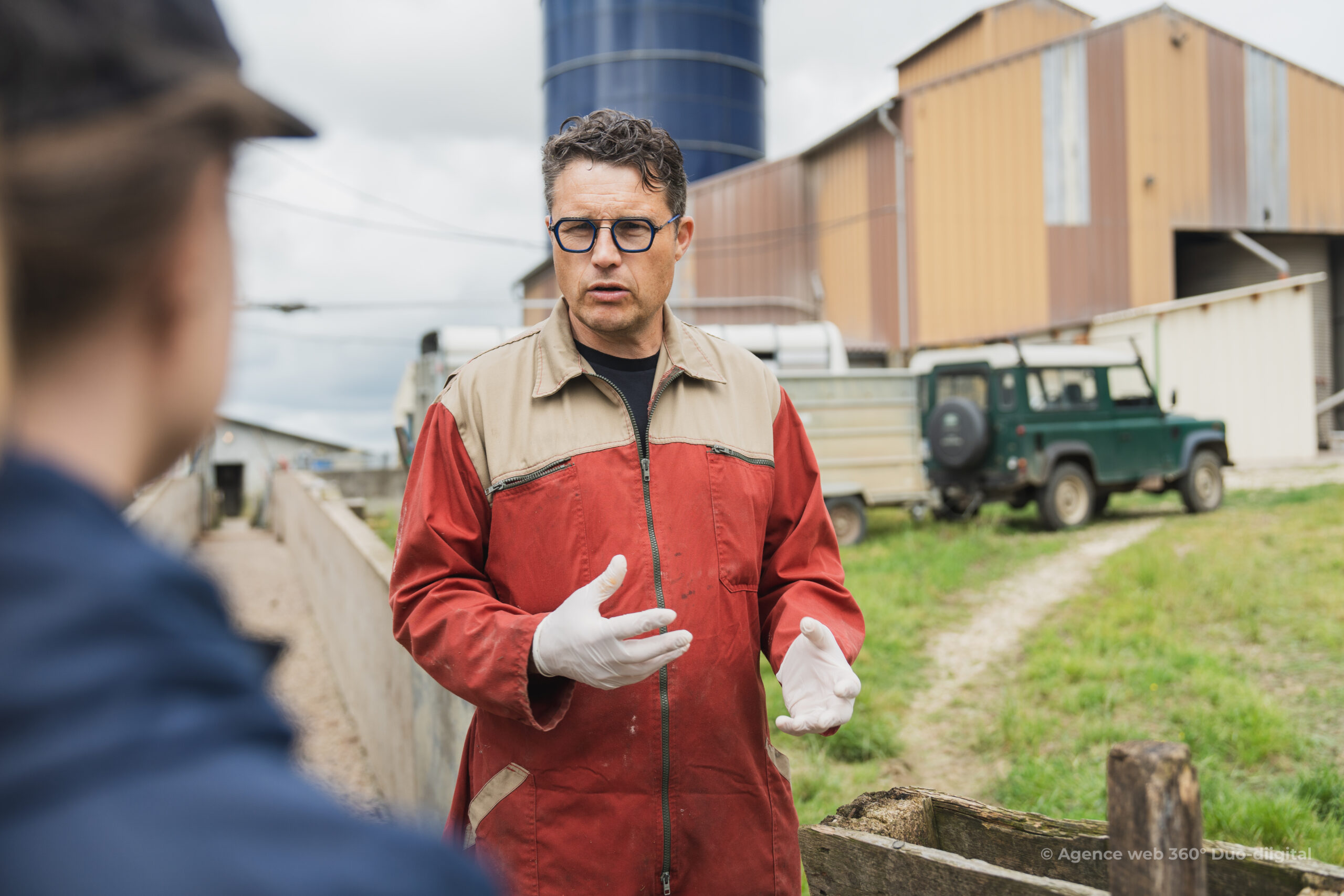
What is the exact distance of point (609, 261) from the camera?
215 cm

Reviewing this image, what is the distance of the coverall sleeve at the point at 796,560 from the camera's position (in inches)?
81.4

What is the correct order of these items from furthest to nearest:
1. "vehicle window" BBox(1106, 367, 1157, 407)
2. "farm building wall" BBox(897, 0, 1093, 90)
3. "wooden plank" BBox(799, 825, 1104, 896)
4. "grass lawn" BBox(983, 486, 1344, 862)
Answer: "farm building wall" BBox(897, 0, 1093, 90)
"vehicle window" BBox(1106, 367, 1157, 407)
"grass lawn" BBox(983, 486, 1344, 862)
"wooden plank" BBox(799, 825, 1104, 896)

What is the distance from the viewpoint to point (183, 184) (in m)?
0.59

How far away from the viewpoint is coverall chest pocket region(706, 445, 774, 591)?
2.06 m

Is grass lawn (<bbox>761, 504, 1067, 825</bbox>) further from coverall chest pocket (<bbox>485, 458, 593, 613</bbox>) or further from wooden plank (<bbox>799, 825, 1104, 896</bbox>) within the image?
coverall chest pocket (<bbox>485, 458, 593, 613</bbox>)

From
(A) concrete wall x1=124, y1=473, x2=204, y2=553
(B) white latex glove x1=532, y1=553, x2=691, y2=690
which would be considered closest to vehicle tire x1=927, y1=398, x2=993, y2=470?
(A) concrete wall x1=124, y1=473, x2=204, y2=553

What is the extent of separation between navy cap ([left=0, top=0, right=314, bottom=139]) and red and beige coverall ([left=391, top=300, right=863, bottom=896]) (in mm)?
1318

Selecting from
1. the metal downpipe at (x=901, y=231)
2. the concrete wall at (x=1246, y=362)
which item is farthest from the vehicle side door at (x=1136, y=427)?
the metal downpipe at (x=901, y=231)

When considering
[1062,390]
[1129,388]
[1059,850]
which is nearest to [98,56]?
[1059,850]

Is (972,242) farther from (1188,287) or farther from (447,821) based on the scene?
(447,821)

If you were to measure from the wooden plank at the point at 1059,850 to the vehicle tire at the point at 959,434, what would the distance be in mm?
9491

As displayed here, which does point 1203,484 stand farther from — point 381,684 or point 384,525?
point 381,684

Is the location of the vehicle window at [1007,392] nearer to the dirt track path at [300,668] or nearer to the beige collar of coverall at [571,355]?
the dirt track path at [300,668]

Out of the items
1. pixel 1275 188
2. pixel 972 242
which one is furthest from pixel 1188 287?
pixel 972 242
